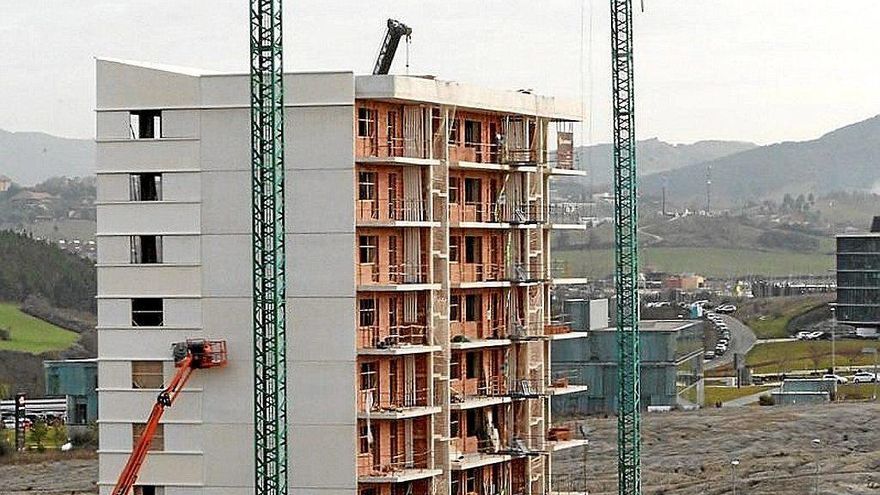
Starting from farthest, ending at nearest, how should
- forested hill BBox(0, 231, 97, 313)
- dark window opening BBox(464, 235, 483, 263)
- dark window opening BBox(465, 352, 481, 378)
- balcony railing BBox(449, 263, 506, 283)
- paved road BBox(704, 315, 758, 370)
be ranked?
forested hill BBox(0, 231, 97, 313)
paved road BBox(704, 315, 758, 370)
dark window opening BBox(464, 235, 483, 263)
dark window opening BBox(465, 352, 481, 378)
balcony railing BBox(449, 263, 506, 283)

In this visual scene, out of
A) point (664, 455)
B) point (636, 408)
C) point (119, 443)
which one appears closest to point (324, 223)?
point (119, 443)

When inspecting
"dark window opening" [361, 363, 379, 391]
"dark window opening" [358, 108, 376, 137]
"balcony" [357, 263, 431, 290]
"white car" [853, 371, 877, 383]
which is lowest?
"white car" [853, 371, 877, 383]

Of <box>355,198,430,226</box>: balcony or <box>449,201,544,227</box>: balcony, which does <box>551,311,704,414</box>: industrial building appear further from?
<box>355,198,430,226</box>: balcony

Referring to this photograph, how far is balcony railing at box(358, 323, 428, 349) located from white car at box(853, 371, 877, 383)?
263ft

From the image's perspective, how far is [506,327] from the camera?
48656mm

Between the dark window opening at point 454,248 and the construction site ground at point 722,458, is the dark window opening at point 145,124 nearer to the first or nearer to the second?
the dark window opening at point 454,248

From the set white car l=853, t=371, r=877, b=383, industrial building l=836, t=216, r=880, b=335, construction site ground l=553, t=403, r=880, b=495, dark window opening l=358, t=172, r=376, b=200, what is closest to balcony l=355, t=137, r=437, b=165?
dark window opening l=358, t=172, r=376, b=200

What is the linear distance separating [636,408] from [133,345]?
1847 cm

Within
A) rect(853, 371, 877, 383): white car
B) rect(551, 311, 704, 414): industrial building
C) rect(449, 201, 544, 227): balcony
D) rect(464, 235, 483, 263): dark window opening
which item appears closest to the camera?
rect(449, 201, 544, 227): balcony

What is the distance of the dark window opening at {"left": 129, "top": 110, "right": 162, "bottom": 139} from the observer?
43.4 meters

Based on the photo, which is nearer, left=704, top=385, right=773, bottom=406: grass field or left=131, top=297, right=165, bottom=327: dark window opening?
left=131, top=297, right=165, bottom=327: dark window opening

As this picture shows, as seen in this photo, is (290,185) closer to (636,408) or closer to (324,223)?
(324,223)

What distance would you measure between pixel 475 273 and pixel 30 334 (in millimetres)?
109083

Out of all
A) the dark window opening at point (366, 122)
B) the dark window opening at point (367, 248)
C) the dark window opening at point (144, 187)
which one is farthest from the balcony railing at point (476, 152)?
the dark window opening at point (144, 187)
